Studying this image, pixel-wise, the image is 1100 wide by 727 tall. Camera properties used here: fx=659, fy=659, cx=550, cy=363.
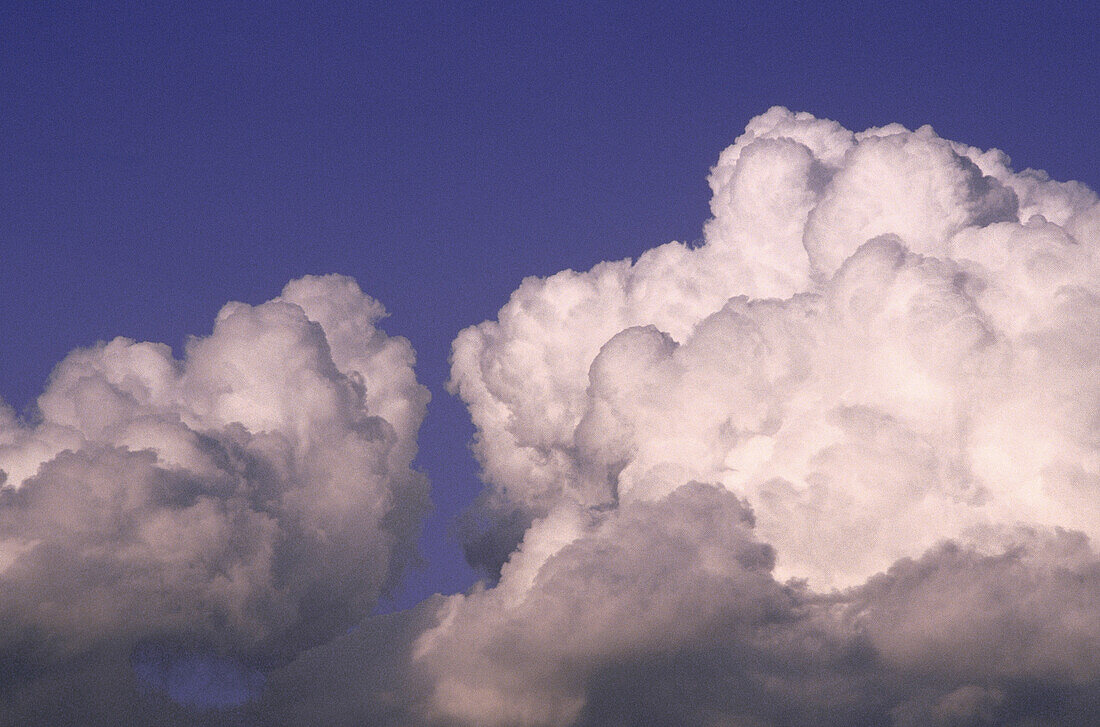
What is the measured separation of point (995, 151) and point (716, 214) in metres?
62.6

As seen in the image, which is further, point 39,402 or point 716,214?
point 716,214

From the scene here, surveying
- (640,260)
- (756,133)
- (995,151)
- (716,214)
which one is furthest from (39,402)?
(995,151)

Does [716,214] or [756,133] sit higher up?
[756,133]

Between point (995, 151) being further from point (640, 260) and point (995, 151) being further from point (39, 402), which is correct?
point (39, 402)

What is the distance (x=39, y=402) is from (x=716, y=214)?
16650 cm

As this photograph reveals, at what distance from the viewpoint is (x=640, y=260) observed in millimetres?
174625

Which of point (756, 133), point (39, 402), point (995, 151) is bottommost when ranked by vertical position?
point (39, 402)

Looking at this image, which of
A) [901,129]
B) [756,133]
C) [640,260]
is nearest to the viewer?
[901,129]

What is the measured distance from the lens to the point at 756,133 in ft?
525

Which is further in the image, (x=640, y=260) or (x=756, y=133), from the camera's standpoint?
(x=640, y=260)

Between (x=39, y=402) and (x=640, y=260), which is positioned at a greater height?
(x=640, y=260)

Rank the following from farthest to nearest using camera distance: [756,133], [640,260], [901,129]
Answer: [640,260], [756,133], [901,129]

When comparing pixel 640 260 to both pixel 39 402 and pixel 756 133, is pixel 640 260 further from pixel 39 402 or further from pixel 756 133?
pixel 39 402

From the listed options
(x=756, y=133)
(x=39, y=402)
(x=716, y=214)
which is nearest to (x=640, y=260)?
(x=716, y=214)
